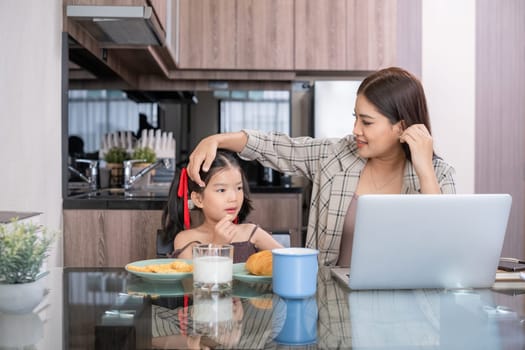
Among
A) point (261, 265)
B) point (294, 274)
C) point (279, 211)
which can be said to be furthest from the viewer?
point (279, 211)

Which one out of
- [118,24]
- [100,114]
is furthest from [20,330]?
[100,114]

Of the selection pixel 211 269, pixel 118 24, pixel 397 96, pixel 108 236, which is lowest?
pixel 108 236

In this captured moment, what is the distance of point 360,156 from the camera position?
1931mm

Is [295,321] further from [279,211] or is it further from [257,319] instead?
[279,211]

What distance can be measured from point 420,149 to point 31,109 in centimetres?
120

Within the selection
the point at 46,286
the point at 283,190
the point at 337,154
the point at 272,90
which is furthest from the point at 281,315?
the point at 272,90

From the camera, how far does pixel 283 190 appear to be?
3.07 m

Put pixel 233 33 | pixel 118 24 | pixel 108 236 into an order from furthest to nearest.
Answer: pixel 233 33
pixel 108 236
pixel 118 24

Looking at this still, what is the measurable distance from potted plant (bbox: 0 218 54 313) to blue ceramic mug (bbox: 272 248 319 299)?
1.32 feet

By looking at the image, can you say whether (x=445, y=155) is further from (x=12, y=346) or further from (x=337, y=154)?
(x=12, y=346)

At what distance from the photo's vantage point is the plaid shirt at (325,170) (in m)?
1.87

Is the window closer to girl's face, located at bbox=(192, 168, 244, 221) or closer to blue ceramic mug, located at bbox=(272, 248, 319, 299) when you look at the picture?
girl's face, located at bbox=(192, 168, 244, 221)

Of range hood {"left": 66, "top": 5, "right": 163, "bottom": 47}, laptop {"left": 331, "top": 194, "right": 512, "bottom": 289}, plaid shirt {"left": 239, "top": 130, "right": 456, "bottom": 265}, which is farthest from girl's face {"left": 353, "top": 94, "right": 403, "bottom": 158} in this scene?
range hood {"left": 66, "top": 5, "right": 163, "bottom": 47}

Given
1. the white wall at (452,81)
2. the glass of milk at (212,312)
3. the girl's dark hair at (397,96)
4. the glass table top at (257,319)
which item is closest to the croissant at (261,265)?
the glass table top at (257,319)
